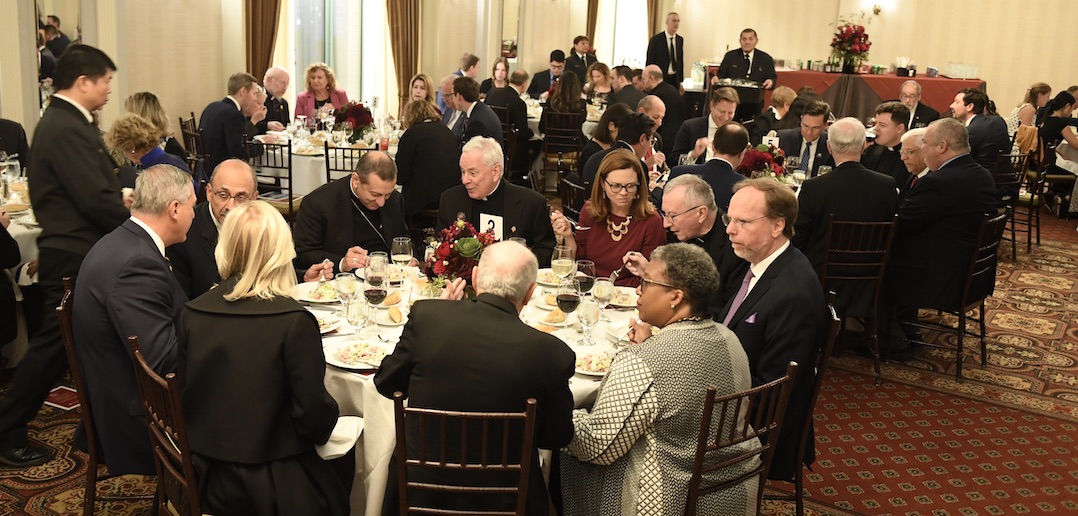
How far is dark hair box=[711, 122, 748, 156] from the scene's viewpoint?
5412mm

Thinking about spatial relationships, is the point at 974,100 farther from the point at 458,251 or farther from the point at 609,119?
the point at 458,251

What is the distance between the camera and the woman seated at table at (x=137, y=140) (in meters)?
5.20

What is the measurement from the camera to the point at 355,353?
10.6 feet

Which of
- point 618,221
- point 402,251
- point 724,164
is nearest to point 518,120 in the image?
point 724,164

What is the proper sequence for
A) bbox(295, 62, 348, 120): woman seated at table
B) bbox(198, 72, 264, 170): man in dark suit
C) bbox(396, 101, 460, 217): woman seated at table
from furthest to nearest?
bbox(295, 62, 348, 120): woman seated at table, bbox(198, 72, 264, 170): man in dark suit, bbox(396, 101, 460, 217): woman seated at table

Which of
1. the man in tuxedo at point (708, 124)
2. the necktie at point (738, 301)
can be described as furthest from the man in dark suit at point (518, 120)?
the necktie at point (738, 301)

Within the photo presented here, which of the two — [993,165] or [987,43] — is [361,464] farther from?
[987,43]

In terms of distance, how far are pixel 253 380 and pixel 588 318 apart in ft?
4.21

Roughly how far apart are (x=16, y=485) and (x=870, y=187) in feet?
14.9

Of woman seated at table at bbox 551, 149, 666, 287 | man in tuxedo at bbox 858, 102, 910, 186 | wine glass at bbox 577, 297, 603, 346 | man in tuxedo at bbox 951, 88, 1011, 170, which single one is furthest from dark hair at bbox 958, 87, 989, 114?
wine glass at bbox 577, 297, 603, 346

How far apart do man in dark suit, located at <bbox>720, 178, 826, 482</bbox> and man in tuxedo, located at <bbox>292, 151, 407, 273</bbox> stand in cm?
176

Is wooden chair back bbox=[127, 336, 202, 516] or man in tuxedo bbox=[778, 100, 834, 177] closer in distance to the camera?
wooden chair back bbox=[127, 336, 202, 516]

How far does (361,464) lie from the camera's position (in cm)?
318

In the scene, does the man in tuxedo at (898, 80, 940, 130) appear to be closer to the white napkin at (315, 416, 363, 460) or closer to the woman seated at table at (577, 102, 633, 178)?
the woman seated at table at (577, 102, 633, 178)
